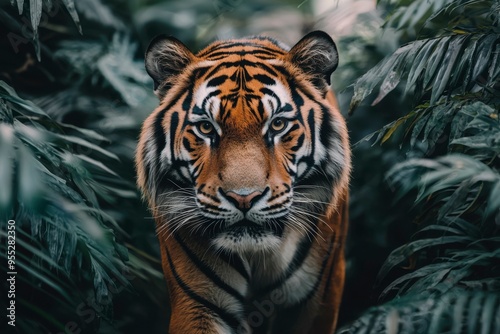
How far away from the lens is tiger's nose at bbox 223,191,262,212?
2834 mm

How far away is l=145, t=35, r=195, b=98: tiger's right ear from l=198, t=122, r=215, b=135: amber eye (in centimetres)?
29

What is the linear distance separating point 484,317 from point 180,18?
10.3 feet

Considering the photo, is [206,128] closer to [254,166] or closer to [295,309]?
[254,166]

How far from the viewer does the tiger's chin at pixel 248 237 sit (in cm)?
294

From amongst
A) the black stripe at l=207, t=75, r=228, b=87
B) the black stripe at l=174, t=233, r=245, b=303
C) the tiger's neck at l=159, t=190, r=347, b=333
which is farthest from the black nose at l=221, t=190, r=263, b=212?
the black stripe at l=207, t=75, r=228, b=87

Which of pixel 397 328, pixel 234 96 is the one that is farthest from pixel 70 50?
pixel 397 328

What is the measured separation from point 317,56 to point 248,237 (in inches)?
32.3

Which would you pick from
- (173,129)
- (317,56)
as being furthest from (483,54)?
(173,129)

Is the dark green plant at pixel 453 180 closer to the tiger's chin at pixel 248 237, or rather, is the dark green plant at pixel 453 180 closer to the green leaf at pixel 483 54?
the green leaf at pixel 483 54

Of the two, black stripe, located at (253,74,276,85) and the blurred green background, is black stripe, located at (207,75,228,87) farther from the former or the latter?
the blurred green background

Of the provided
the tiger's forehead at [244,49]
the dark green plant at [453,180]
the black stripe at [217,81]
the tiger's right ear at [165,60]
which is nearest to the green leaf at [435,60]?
the dark green plant at [453,180]

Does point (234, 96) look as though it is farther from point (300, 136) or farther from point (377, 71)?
point (377, 71)

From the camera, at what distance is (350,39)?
4.62m

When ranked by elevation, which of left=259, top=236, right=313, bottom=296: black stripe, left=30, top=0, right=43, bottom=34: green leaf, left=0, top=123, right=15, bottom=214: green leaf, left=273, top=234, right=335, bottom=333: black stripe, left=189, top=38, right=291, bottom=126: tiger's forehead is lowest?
left=273, top=234, right=335, bottom=333: black stripe
